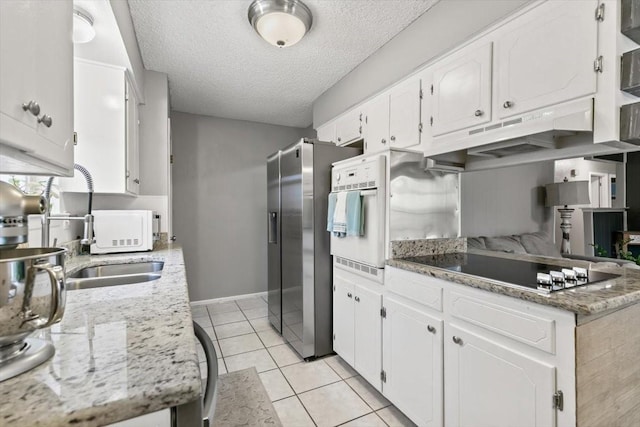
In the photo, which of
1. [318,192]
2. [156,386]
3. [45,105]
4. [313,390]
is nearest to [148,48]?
[318,192]

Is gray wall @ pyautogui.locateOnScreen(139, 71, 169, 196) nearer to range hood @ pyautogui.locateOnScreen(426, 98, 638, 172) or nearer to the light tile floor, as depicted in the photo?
the light tile floor

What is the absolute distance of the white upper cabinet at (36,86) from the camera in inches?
24.8

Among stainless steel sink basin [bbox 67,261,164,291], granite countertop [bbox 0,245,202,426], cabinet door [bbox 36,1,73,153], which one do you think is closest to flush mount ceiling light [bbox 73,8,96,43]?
cabinet door [bbox 36,1,73,153]

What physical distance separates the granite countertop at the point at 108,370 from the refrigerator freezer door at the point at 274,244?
210 centimetres

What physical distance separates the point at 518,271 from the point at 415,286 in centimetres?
52

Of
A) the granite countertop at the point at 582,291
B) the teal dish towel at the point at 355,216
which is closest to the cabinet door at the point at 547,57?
the granite countertop at the point at 582,291

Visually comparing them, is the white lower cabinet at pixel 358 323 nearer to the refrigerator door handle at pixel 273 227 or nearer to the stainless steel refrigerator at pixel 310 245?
the stainless steel refrigerator at pixel 310 245

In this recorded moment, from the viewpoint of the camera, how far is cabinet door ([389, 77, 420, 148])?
2143 millimetres

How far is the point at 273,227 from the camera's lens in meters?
3.12

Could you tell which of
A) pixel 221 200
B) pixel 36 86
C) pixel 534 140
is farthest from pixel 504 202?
pixel 221 200

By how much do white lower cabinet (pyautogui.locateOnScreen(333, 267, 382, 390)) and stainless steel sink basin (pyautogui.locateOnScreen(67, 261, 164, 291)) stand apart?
1307 mm

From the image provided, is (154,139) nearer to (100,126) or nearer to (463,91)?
(100,126)

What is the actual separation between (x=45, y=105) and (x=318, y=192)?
189cm

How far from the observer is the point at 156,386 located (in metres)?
0.49
